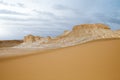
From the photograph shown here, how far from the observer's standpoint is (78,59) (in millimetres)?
2742

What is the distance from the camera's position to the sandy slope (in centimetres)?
235

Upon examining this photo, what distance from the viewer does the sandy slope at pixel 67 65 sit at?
235cm

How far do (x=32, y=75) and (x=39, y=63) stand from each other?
12.7 inches

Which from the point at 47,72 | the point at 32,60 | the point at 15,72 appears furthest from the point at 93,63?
the point at 15,72

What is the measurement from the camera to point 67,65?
258cm

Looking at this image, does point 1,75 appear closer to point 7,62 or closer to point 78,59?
point 7,62

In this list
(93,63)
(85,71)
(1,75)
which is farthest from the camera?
(93,63)

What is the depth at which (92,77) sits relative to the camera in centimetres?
239

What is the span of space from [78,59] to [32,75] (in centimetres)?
77

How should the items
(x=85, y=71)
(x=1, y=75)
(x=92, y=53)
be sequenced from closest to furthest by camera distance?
(x=1, y=75)
(x=85, y=71)
(x=92, y=53)

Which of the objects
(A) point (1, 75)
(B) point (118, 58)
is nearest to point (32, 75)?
(A) point (1, 75)

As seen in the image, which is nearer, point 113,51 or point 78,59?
point 78,59

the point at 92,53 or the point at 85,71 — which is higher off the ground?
the point at 92,53

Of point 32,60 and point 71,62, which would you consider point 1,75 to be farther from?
point 71,62
